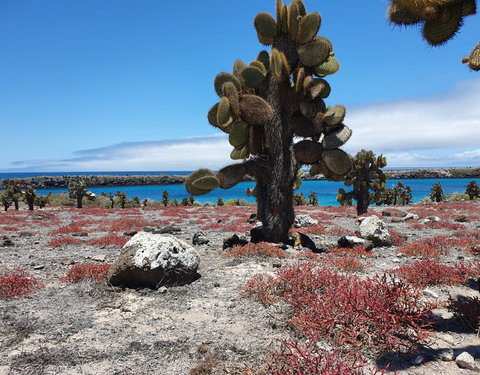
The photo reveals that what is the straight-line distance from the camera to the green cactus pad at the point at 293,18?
32.6 ft

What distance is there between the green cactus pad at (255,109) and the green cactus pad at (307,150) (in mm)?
1653

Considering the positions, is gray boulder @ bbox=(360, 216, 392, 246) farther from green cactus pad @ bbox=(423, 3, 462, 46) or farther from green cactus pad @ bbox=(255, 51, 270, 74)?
green cactus pad @ bbox=(423, 3, 462, 46)

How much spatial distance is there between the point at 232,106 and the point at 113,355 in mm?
8176

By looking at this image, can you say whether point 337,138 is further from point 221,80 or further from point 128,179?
point 128,179

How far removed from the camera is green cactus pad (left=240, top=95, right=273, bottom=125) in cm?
988

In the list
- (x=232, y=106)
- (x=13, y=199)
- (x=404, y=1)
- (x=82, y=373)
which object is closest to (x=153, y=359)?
(x=82, y=373)

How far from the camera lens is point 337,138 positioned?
10680 mm

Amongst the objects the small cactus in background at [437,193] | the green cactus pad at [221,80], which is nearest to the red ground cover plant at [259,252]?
the green cactus pad at [221,80]

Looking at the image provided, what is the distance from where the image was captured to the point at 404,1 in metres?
4.54

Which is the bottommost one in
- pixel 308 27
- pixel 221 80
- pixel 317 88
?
pixel 317 88

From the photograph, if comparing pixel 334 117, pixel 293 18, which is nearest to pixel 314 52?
pixel 293 18

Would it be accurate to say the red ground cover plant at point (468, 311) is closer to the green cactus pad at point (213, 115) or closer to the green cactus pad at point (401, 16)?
the green cactus pad at point (401, 16)

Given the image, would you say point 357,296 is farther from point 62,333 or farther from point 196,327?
point 62,333

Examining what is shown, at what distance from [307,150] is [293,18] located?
4.59 meters
